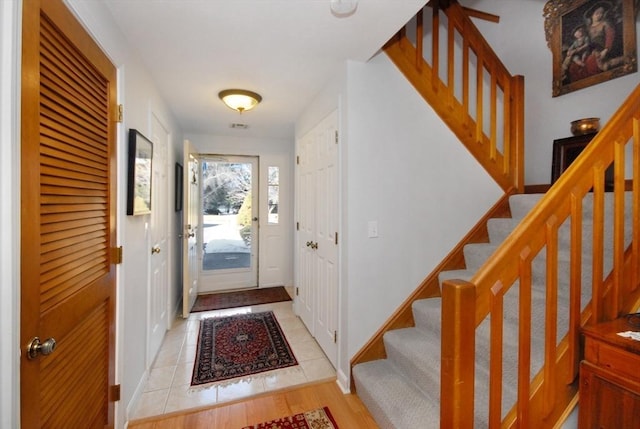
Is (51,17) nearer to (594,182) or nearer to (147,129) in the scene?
(147,129)

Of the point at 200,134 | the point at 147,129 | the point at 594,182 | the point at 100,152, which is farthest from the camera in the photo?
the point at 200,134

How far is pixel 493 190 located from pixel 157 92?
9.57 ft

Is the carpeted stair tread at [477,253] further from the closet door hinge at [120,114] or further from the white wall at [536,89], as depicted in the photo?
the closet door hinge at [120,114]

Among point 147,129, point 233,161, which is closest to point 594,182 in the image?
point 147,129

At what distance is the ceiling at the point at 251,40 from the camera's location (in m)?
1.42

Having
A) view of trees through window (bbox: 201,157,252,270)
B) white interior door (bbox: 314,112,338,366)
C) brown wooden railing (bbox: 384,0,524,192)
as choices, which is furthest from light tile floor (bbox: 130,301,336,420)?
brown wooden railing (bbox: 384,0,524,192)

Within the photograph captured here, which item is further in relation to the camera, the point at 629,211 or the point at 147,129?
the point at 147,129

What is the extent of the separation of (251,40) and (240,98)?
787mm

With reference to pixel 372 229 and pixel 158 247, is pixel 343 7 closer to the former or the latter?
pixel 372 229

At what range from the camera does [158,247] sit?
245 cm

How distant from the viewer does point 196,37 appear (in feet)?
5.48

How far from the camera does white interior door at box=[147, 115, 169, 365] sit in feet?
7.31

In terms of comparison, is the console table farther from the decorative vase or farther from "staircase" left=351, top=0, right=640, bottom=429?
the decorative vase

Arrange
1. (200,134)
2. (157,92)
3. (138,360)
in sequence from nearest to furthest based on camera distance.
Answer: (138,360) → (157,92) → (200,134)
